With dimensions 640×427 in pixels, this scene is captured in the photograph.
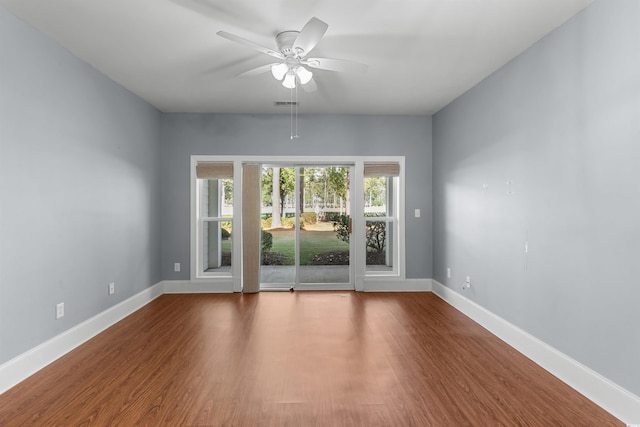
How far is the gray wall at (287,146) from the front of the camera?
5363mm

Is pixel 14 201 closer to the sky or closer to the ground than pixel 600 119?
closer to the ground

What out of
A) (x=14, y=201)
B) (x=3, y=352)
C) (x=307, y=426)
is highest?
(x=14, y=201)

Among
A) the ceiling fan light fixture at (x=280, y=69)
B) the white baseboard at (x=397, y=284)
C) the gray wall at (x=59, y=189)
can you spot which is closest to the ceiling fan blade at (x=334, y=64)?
the ceiling fan light fixture at (x=280, y=69)

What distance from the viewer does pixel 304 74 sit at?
311 centimetres

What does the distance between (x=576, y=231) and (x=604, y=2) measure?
5.11ft

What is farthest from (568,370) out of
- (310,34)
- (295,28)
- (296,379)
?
(295,28)

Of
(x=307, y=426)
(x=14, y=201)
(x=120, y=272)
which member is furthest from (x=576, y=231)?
(x=120, y=272)

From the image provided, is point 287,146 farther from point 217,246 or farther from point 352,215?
point 217,246

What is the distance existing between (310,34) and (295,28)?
1.63 feet

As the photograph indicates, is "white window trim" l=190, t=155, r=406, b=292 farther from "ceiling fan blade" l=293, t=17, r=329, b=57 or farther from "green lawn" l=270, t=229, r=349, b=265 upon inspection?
"ceiling fan blade" l=293, t=17, r=329, b=57

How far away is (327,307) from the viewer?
15.2ft

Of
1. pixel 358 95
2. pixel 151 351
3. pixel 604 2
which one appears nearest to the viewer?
pixel 604 2

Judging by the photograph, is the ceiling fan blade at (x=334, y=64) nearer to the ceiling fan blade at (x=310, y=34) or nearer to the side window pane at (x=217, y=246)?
the ceiling fan blade at (x=310, y=34)

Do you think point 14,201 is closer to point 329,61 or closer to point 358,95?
point 329,61
